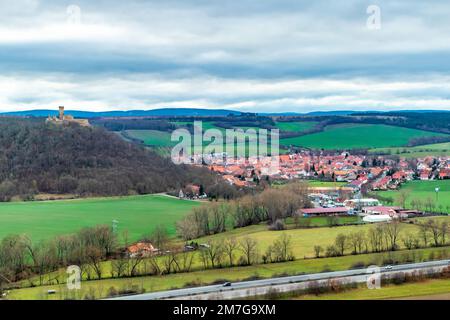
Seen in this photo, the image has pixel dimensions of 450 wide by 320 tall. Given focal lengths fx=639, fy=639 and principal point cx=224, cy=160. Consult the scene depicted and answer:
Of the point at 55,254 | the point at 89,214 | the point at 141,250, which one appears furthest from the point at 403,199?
the point at 55,254

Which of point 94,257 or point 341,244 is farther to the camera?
point 341,244

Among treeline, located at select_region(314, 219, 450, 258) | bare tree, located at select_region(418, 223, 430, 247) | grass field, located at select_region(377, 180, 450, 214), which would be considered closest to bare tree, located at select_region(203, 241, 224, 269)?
treeline, located at select_region(314, 219, 450, 258)

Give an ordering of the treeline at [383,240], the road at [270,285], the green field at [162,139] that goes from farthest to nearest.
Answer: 1. the green field at [162,139]
2. the treeline at [383,240]
3. the road at [270,285]

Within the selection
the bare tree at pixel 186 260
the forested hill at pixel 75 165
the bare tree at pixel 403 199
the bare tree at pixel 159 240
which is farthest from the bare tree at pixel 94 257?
the forested hill at pixel 75 165

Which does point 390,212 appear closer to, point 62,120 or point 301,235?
point 301,235

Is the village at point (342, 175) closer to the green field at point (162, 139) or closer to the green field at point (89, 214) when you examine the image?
the green field at point (89, 214)
